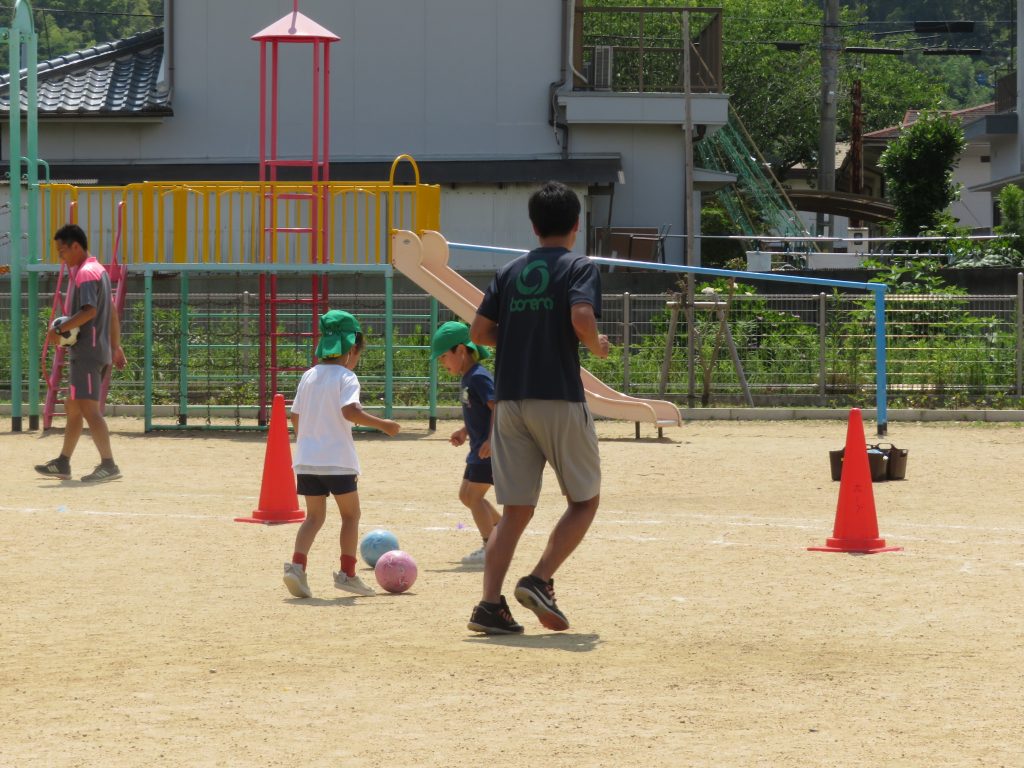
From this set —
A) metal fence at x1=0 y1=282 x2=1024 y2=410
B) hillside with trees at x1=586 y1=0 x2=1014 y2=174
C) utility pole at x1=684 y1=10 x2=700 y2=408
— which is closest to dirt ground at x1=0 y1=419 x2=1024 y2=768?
utility pole at x1=684 y1=10 x2=700 y2=408

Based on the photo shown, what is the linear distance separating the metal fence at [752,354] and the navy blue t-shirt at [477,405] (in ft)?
41.1

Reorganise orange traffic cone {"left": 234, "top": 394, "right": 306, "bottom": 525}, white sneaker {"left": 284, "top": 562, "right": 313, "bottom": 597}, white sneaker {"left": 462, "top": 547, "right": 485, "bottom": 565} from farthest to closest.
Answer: orange traffic cone {"left": 234, "top": 394, "right": 306, "bottom": 525} → white sneaker {"left": 462, "top": 547, "right": 485, "bottom": 565} → white sneaker {"left": 284, "top": 562, "right": 313, "bottom": 597}

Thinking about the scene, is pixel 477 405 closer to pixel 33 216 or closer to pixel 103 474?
pixel 103 474

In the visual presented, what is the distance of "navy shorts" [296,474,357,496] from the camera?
773cm

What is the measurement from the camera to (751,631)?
677 centimetres

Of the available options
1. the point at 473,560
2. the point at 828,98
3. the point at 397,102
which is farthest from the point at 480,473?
the point at 828,98

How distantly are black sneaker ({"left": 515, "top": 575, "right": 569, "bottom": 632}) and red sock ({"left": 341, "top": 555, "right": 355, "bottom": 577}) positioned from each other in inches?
58.0

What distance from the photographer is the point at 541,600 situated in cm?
658

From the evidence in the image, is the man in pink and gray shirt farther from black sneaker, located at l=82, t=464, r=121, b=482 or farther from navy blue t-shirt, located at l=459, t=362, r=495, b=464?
navy blue t-shirt, located at l=459, t=362, r=495, b=464

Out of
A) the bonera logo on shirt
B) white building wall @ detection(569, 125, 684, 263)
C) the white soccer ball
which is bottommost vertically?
the white soccer ball

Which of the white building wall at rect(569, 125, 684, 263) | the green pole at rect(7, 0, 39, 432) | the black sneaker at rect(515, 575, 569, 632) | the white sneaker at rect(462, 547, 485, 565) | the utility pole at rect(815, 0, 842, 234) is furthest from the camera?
the utility pole at rect(815, 0, 842, 234)

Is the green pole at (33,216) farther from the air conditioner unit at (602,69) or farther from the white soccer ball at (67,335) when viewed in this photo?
the air conditioner unit at (602,69)

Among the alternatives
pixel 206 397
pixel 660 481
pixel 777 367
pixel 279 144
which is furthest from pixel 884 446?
pixel 279 144

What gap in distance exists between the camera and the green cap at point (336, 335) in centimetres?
785
